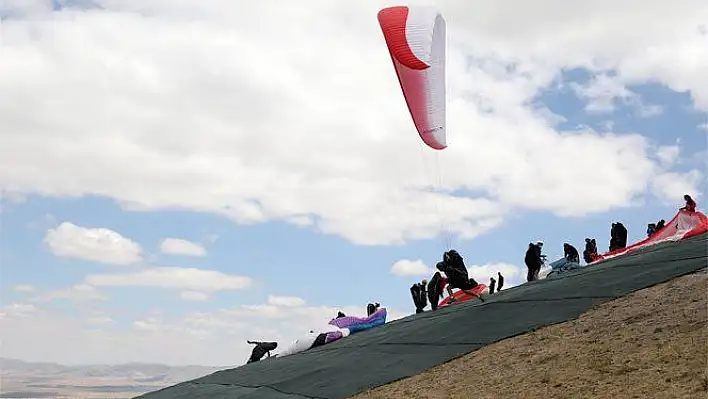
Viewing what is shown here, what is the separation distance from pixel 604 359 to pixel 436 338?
17.1 feet

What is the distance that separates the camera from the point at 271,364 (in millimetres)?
18672

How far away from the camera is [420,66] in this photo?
57.1ft

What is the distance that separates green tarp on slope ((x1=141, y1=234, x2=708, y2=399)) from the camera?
13.9 metres

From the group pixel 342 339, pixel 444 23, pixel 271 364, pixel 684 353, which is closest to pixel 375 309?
pixel 342 339

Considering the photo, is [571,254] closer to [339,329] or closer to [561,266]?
[561,266]

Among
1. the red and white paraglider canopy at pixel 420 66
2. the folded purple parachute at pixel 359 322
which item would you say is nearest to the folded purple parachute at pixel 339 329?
the folded purple parachute at pixel 359 322

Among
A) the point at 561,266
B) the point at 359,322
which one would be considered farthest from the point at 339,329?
the point at 561,266

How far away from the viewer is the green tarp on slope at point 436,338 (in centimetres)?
1390

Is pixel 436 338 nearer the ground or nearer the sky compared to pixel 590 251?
nearer the ground

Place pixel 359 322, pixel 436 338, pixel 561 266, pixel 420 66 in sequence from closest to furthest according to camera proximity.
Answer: pixel 436 338 < pixel 420 66 < pixel 359 322 < pixel 561 266

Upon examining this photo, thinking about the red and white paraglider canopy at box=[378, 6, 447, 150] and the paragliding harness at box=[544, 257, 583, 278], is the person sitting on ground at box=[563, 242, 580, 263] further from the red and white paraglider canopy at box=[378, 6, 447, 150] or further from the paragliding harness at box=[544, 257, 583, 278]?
the red and white paraglider canopy at box=[378, 6, 447, 150]

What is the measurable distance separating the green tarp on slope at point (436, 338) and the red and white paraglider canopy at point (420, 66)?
15.3 feet

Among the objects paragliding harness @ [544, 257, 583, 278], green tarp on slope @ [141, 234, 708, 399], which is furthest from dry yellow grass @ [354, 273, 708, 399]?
paragliding harness @ [544, 257, 583, 278]

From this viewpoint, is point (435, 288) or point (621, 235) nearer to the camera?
point (435, 288)
